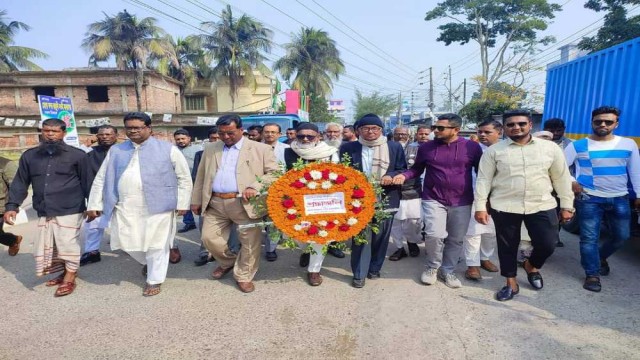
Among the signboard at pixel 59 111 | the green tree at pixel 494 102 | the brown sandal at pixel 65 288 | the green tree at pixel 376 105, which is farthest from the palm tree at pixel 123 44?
the green tree at pixel 376 105

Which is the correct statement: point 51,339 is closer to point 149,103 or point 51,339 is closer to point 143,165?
point 143,165

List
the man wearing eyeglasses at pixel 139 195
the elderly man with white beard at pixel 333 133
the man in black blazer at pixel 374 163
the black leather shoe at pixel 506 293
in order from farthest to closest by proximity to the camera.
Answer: the elderly man with white beard at pixel 333 133
the man in black blazer at pixel 374 163
the man wearing eyeglasses at pixel 139 195
the black leather shoe at pixel 506 293

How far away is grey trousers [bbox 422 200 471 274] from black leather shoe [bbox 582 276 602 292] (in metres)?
1.19

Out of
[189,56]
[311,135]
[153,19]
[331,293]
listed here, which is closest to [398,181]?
[311,135]

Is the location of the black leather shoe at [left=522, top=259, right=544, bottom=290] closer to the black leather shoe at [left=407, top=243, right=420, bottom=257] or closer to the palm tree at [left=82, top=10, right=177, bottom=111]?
the black leather shoe at [left=407, top=243, right=420, bottom=257]

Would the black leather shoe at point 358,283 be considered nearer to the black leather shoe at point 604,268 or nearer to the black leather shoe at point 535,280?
the black leather shoe at point 535,280

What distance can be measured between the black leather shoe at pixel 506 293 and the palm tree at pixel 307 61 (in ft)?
102

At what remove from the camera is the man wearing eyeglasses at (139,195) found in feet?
12.1

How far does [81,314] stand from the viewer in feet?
11.1

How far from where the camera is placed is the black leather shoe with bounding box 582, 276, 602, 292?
3.64 metres

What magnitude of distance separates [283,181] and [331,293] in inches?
45.8

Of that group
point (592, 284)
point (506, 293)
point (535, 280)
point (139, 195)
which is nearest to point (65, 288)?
point (139, 195)

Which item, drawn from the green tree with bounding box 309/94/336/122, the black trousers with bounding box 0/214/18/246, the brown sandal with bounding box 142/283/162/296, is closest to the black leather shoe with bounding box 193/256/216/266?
the brown sandal with bounding box 142/283/162/296

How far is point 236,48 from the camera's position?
1102 inches
